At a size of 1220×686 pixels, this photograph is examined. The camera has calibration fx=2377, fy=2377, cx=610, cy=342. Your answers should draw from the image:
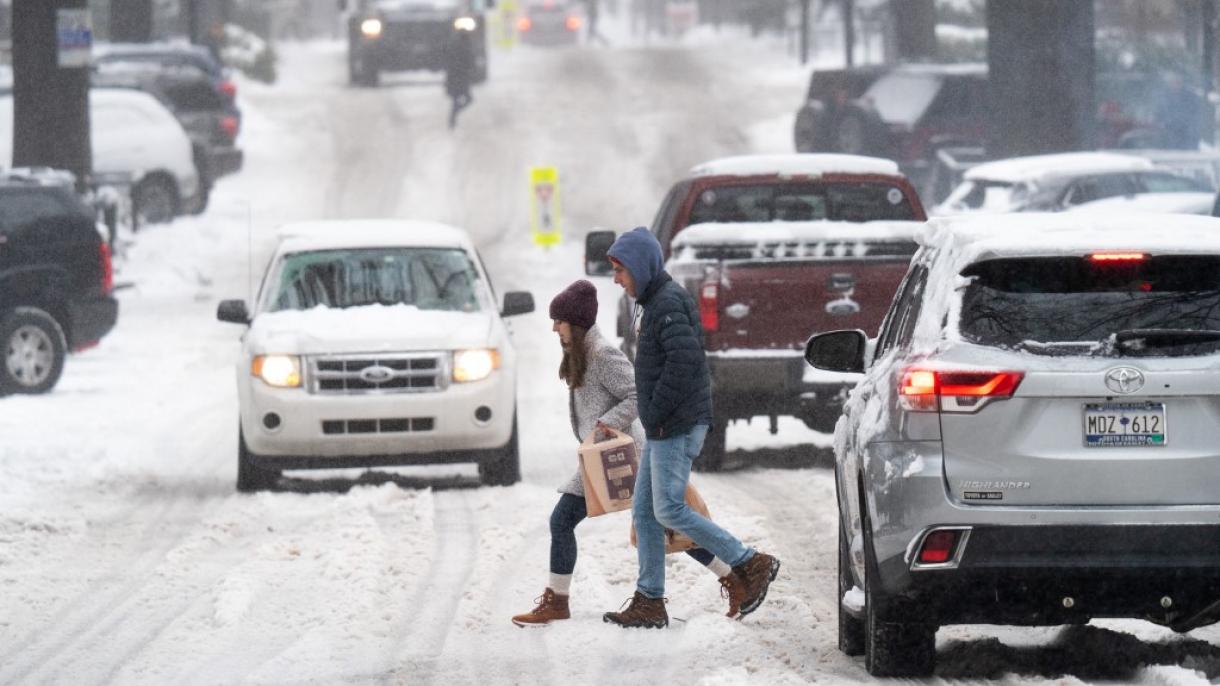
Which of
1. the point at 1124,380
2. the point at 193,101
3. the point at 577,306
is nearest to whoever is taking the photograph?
the point at 1124,380

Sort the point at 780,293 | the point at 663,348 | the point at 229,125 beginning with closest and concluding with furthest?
the point at 663,348 → the point at 780,293 → the point at 229,125

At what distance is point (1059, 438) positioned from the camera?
7.38m

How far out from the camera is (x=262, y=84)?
5384 cm

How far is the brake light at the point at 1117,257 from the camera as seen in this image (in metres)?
7.49

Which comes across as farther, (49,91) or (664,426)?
(49,91)

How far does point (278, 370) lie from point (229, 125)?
2317 centimetres

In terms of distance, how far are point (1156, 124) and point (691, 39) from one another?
3888 cm

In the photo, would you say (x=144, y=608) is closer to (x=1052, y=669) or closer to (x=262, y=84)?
(x=1052, y=669)

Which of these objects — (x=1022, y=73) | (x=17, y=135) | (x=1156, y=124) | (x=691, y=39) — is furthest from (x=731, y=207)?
(x=691, y=39)

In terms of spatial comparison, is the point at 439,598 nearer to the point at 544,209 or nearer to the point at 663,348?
the point at 663,348

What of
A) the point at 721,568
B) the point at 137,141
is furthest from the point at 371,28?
the point at 721,568

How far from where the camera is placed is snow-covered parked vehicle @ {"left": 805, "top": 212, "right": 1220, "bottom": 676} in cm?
733

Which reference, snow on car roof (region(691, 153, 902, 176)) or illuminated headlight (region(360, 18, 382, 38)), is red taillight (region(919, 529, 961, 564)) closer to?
A: snow on car roof (region(691, 153, 902, 176))

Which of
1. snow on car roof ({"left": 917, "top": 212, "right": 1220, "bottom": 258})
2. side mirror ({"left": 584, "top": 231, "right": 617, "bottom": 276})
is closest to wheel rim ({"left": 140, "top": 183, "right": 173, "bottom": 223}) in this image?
side mirror ({"left": 584, "top": 231, "right": 617, "bottom": 276})
